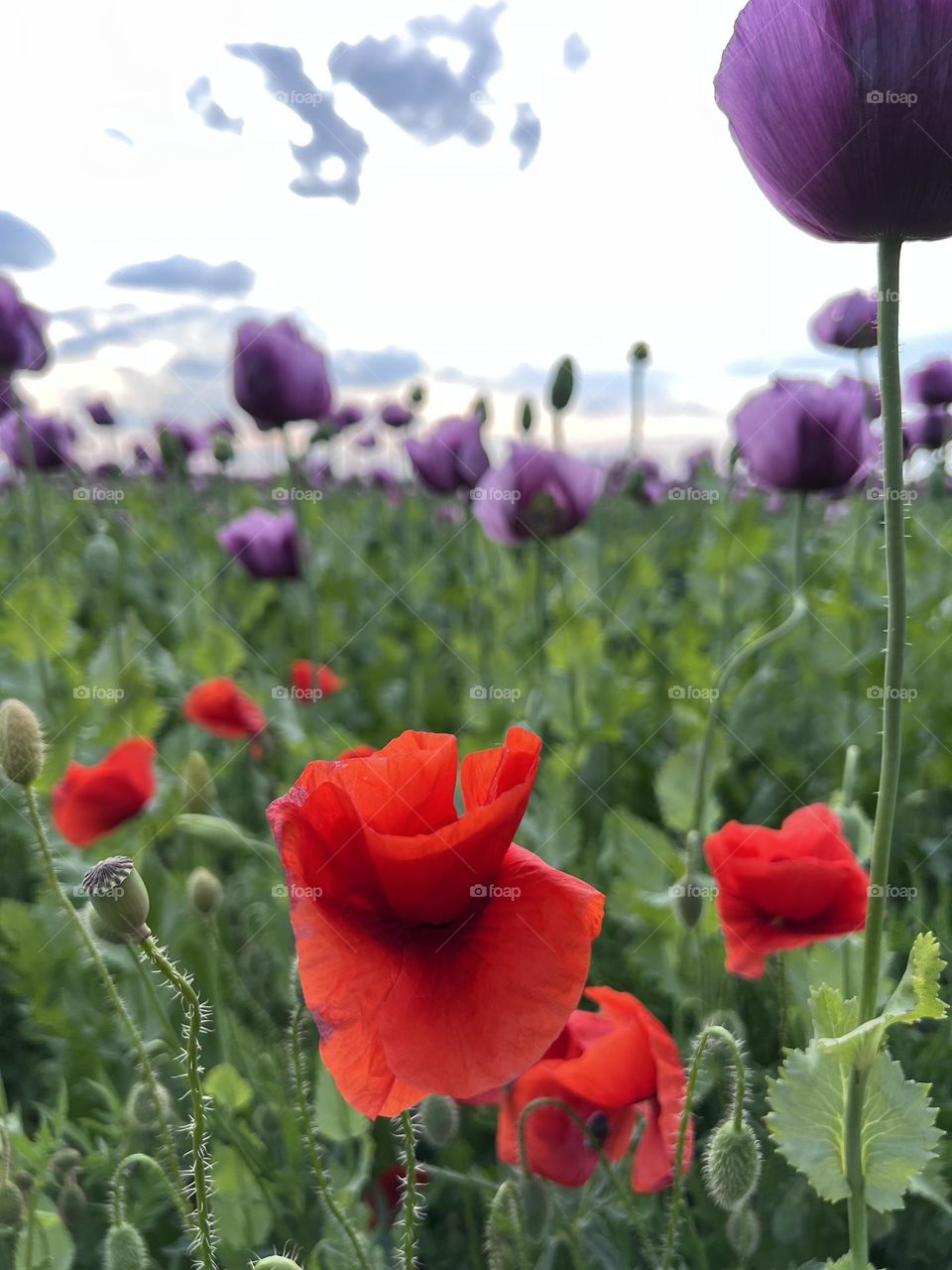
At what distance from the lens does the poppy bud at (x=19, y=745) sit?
0.66 meters

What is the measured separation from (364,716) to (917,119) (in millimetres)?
2282

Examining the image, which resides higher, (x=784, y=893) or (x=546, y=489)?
(x=546, y=489)

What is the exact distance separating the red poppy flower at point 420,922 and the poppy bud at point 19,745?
0.98 feet

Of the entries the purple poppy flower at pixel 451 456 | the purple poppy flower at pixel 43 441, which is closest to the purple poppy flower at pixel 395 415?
the purple poppy flower at pixel 43 441

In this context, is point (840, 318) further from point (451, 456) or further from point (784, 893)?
point (784, 893)

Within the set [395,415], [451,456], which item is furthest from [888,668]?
[395,415]

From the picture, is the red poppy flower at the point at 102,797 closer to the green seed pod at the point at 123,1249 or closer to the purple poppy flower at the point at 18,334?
the green seed pod at the point at 123,1249

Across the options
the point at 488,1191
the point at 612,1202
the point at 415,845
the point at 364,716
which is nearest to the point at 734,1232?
the point at 612,1202

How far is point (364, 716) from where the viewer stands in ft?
Result: 8.64

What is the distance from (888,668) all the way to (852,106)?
26 cm

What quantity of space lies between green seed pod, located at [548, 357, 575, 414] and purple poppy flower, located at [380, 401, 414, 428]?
8.05 feet

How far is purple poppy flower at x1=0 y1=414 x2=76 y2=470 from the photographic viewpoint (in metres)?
2.69

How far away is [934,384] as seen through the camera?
8.35ft

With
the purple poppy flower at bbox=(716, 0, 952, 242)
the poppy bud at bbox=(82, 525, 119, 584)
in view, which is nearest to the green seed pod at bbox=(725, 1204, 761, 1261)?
the purple poppy flower at bbox=(716, 0, 952, 242)
